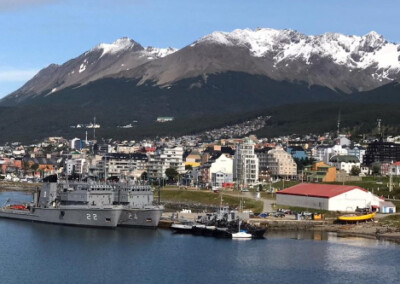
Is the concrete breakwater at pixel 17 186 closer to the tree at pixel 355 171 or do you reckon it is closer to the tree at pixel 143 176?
the tree at pixel 143 176

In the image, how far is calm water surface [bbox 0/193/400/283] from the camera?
55062 millimetres

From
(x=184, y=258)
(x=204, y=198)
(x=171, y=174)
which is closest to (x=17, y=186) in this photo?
(x=171, y=174)

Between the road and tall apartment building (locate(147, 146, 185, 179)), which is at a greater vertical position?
tall apartment building (locate(147, 146, 185, 179))

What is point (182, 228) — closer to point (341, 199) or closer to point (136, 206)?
point (136, 206)

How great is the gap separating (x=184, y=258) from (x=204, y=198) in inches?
1912

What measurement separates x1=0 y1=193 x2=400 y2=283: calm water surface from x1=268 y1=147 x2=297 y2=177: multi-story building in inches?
2606

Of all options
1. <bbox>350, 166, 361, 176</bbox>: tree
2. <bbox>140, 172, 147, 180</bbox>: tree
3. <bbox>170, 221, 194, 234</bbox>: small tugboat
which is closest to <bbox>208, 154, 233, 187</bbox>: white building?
<bbox>140, 172, 147, 180</bbox>: tree

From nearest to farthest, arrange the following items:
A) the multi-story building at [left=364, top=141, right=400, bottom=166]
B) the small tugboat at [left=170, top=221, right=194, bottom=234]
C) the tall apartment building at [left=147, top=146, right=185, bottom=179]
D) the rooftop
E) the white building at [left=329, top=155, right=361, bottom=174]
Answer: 1. the small tugboat at [left=170, top=221, right=194, bottom=234]
2. the rooftop
3. the white building at [left=329, top=155, right=361, bottom=174]
4. the multi-story building at [left=364, top=141, right=400, bottom=166]
5. the tall apartment building at [left=147, top=146, right=185, bottom=179]

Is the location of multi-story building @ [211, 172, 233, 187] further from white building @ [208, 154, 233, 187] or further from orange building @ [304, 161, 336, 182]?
orange building @ [304, 161, 336, 182]

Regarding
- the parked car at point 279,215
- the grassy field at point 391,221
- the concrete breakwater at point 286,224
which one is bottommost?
the concrete breakwater at point 286,224

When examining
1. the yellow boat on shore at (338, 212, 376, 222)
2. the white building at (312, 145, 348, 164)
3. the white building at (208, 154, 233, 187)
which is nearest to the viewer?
the yellow boat on shore at (338, 212, 376, 222)

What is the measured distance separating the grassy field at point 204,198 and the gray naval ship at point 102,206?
15.9m

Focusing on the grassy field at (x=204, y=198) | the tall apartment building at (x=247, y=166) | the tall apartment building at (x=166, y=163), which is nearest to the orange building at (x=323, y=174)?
the tall apartment building at (x=247, y=166)

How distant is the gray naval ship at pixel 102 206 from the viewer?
76.8 metres
